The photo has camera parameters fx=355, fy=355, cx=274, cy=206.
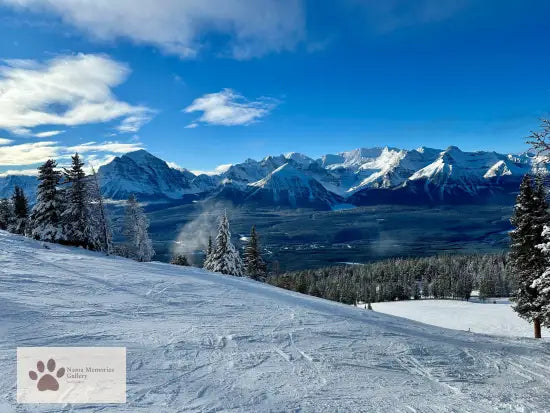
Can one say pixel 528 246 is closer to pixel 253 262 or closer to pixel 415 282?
pixel 253 262

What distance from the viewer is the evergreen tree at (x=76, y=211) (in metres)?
36.1

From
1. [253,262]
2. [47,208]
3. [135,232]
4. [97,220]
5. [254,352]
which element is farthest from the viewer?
[253,262]

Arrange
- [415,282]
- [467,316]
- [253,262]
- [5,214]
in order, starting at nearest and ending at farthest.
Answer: [5,214] → [253,262] → [467,316] → [415,282]

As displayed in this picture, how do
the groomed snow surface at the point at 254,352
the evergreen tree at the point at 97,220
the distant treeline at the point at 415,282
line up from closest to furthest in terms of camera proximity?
the groomed snow surface at the point at 254,352
the evergreen tree at the point at 97,220
the distant treeline at the point at 415,282

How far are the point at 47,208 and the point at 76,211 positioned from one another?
8.33 ft

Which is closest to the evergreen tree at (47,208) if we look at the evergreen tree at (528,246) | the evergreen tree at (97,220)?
the evergreen tree at (97,220)

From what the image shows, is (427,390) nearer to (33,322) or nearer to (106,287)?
(33,322)

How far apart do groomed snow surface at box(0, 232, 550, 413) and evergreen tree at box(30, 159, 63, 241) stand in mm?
18434

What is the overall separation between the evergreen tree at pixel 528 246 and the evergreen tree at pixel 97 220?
123 feet

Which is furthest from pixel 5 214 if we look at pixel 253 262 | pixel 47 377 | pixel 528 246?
pixel 528 246

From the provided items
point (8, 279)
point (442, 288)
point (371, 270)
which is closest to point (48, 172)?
point (8, 279)

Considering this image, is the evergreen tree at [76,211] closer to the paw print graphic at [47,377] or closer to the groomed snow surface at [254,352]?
the groomed snow surface at [254,352]

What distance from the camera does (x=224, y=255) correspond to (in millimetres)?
46500

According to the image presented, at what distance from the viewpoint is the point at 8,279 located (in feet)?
52.7
